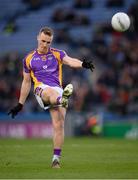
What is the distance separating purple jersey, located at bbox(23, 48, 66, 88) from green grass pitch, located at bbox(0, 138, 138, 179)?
1559 millimetres

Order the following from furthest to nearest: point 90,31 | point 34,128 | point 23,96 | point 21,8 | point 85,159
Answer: point 21,8, point 90,31, point 34,128, point 85,159, point 23,96

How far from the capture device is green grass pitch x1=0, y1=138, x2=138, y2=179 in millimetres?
11525

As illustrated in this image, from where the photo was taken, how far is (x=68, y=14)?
3184 cm

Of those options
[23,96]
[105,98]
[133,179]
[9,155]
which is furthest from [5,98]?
[133,179]

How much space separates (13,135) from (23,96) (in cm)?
1285

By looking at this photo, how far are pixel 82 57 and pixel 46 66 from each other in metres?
15.6

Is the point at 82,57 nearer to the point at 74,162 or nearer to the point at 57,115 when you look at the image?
the point at 74,162

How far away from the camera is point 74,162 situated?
46.9 ft

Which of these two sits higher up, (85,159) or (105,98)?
(105,98)

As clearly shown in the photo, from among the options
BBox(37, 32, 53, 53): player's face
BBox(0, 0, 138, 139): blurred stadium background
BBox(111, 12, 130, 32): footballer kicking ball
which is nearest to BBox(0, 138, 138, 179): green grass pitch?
BBox(37, 32, 53, 53): player's face

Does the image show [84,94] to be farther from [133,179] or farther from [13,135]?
[133,179]

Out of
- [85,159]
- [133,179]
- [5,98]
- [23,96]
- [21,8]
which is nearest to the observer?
[133,179]

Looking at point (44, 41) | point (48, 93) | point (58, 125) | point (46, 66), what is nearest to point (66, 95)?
point (48, 93)

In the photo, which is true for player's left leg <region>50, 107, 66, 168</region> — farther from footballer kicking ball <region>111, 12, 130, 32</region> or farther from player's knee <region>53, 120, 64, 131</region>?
footballer kicking ball <region>111, 12, 130, 32</region>
